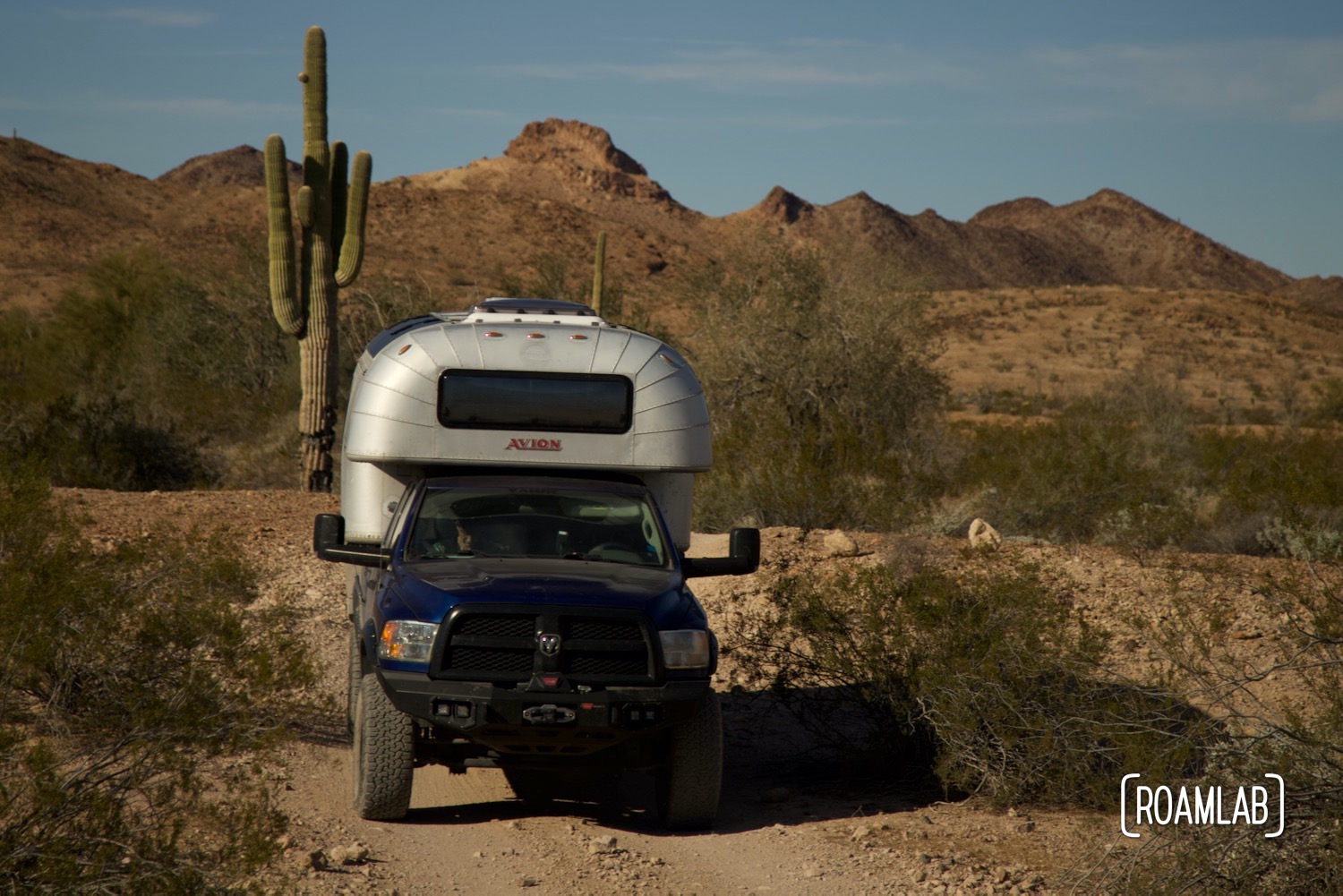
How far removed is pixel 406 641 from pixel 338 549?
1175 mm

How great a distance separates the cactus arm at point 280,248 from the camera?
16031 millimetres

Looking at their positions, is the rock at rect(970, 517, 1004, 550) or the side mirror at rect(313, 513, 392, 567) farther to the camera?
the rock at rect(970, 517, 1004, 550)

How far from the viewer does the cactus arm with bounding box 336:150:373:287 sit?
Result: 16.5 meters

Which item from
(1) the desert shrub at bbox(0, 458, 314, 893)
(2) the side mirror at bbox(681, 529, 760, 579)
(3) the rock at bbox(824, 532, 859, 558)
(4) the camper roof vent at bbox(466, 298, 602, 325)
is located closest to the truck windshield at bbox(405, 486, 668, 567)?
(2) the side mirror at bbox(681, 529, 760, 579)

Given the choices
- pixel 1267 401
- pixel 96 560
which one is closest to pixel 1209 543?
pixel 96 560

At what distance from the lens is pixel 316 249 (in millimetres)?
16547

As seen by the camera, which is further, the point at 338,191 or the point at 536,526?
the point at 338,191

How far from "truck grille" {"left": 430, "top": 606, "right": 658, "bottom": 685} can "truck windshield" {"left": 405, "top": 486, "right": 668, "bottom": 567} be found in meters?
0.95

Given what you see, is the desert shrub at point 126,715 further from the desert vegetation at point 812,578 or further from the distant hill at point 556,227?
the distant hill at point 556,227

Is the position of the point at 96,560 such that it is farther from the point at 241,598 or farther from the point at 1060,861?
the point at 1060,861

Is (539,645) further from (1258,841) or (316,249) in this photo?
(316,249)

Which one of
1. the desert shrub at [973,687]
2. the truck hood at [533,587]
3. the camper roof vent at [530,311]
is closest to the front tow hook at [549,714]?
the truck hood at [533,587]

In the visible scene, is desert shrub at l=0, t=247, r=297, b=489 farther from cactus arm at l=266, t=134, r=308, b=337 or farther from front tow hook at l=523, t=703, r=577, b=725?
front tow hook at l=523, t=703, r=577, b=725

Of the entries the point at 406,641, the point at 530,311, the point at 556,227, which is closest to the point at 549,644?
the point at 406,641
